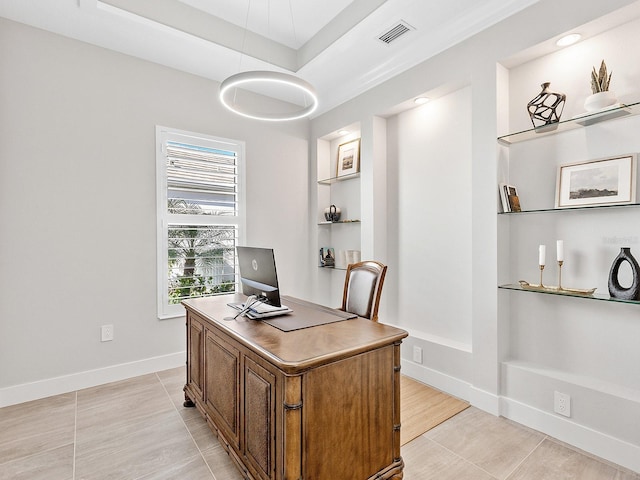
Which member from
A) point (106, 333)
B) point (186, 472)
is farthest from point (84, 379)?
point (186, 472)

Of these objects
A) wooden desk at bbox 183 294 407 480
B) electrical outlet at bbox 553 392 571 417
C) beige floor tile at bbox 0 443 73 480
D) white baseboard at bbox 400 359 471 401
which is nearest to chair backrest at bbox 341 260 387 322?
wooden desk at bbox 183 294 407 480

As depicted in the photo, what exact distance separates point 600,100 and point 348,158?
8.09 feet

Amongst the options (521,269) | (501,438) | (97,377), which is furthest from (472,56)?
(97,377)

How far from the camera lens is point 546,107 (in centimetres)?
223

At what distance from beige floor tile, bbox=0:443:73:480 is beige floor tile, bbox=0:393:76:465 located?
61mm

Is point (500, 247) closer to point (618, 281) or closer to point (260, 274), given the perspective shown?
point (618, 281)

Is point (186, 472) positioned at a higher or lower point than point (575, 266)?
lower

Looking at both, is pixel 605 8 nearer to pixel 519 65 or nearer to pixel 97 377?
pixel 519 65

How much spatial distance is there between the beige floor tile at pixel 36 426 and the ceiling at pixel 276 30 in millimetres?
3024

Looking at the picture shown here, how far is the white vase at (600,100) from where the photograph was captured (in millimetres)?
1936

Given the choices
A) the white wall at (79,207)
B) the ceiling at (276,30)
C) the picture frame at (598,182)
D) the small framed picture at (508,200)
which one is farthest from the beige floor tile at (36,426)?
the picture frame at (598,182)

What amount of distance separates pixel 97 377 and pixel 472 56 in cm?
412

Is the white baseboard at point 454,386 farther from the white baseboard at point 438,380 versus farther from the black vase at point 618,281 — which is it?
the black vase at point 618,281

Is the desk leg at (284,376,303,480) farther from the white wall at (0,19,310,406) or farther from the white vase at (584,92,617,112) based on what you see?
the white wall at (0,19,310,406)
